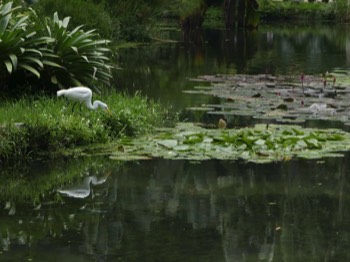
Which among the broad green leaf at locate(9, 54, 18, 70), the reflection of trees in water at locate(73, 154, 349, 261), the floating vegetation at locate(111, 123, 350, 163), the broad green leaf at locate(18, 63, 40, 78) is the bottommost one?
the floating vegetation at locate(111, 123, 350, 163)

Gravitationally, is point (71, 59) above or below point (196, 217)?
above

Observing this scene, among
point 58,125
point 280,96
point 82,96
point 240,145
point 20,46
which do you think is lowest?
point 280,96

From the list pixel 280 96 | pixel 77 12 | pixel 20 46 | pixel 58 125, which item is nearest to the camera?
pixel 58 125

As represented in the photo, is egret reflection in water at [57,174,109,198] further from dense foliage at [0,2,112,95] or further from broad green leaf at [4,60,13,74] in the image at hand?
dense foliage at [0,2,112,95]

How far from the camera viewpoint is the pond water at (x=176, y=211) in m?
7.82

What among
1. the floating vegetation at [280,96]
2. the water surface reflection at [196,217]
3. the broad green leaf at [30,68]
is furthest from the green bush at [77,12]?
the water surface reflection at [196,217]

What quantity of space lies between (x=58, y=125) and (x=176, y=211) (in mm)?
3165

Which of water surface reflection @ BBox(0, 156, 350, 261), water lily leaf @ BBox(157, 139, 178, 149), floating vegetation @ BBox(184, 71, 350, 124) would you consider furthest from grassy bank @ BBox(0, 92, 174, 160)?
floating vegetation @ BBox(184, 71, 350, 124)

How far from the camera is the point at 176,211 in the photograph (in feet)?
30.0

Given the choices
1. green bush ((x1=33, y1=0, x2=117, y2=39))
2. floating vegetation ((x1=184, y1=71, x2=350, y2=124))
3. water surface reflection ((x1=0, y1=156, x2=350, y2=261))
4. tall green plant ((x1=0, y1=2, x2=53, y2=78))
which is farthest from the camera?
green bush ((x1=33, y1=0, x2=117, y2=39))

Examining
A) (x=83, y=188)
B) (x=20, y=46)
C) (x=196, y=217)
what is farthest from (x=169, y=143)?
(x=196, y=217)

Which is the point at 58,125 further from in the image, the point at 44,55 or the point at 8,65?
the point at 44,55

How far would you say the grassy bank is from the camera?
37.7 ft

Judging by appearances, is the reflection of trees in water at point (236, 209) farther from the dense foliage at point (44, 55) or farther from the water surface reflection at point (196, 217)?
the dense foliage at point (44, 55)
